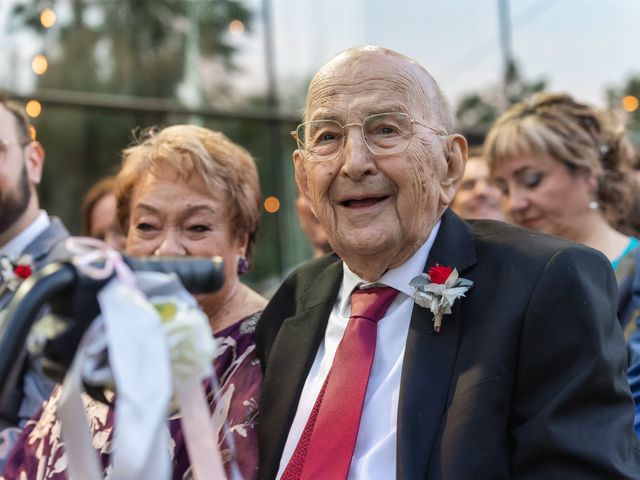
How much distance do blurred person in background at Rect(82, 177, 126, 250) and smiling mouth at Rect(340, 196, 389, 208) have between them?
2560 millimetres

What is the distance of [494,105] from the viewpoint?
9.30 metres

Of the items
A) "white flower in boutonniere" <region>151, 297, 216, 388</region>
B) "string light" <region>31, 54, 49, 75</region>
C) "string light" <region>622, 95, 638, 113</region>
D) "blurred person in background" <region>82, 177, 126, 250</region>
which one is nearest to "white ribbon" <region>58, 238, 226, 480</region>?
"white flower in boutonniere" <region>151, 297, 216, 388</region>

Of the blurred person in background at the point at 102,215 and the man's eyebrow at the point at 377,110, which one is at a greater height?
the man's eyebrow at the point at 377,110

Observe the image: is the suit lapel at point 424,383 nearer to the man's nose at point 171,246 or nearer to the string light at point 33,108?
the man's nose at point 171,246

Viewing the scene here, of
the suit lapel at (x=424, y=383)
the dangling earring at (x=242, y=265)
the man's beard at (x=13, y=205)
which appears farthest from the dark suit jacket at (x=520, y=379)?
the man's beard at (x=13, y=205)

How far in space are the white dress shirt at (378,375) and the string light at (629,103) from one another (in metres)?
7.73

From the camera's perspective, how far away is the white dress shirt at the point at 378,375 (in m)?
2.19

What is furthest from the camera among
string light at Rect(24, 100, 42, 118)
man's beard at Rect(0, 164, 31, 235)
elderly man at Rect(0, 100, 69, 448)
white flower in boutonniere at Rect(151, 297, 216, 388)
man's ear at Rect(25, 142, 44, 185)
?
string light at Rect(24, 100, 42, 118)

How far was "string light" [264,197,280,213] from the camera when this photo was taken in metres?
8.35

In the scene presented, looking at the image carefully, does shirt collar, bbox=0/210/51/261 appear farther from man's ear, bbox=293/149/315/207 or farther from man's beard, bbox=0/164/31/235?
man's ear, bbox=293/149/315/207

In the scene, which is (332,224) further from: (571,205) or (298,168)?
(571,205)

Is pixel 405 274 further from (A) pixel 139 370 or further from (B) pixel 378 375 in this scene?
(A) pixel 139 370

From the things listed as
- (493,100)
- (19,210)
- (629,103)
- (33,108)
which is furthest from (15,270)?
(629,103)

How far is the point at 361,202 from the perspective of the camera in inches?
97.1
